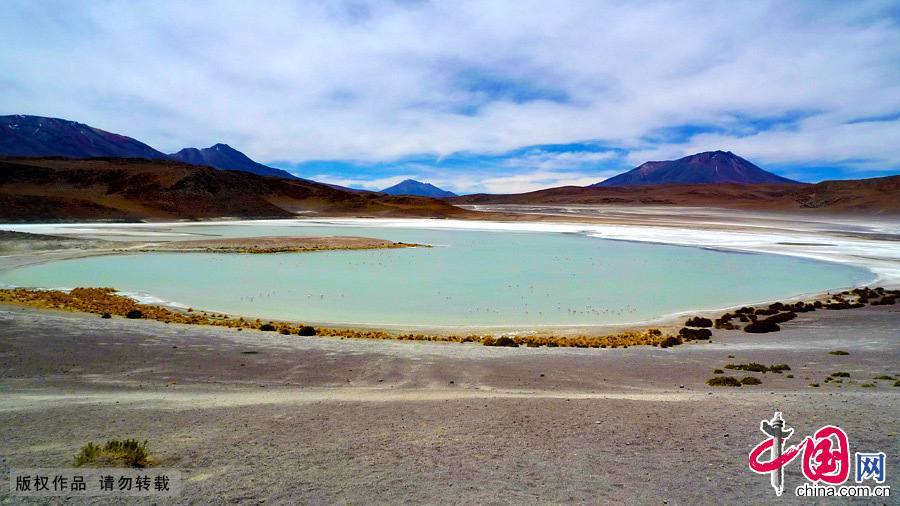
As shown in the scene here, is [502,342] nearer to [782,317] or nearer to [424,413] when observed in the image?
[424,413]

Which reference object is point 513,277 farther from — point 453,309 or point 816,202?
point 816,202

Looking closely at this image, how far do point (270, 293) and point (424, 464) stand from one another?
16.7m

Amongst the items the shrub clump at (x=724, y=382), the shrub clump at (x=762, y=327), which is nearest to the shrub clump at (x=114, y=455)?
the shrub clump at (x=724, y=382)

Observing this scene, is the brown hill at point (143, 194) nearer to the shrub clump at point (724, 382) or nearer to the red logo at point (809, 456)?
the shrub clump at point (724, 382)

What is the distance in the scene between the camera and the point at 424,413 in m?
6.75

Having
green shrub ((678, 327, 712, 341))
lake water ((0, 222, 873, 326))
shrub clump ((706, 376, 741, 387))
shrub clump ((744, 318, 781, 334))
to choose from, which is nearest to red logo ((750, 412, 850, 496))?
shrub clump ((706, 376, 741, 387))

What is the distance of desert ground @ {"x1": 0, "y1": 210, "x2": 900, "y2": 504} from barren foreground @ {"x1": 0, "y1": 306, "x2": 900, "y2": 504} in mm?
27

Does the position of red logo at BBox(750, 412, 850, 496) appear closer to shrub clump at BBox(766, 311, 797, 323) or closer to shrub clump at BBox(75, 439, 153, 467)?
shrub clump at BBox(75, 439, 153, 467)

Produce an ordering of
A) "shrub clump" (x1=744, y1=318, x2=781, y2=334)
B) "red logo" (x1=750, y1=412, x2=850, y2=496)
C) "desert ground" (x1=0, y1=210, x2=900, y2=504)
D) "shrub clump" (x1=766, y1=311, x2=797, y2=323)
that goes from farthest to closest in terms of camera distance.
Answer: "shrub clump" (x1=766, y1=311, x2=797, y2=323) < "shrub clump" (x1=744, y1=318, x2=781, y2=334) < "red logo" (x1=750, y1=412, x2=850, y2=496) < "desert ground" (x1=0, y1=210, x2=900, y2=504)

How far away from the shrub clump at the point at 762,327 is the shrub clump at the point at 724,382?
6.01 metres

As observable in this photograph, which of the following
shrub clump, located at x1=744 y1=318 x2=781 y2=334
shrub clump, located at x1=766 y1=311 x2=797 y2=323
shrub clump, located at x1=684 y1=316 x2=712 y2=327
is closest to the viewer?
shrub clump, located at x1=744 y1=318 x2=781 y2=334

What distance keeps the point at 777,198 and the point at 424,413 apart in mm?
155296

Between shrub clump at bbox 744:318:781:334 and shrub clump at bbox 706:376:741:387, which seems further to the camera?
shrub clump at bbox 744:318:781:334

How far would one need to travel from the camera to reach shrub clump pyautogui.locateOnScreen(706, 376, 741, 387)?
8.66m
